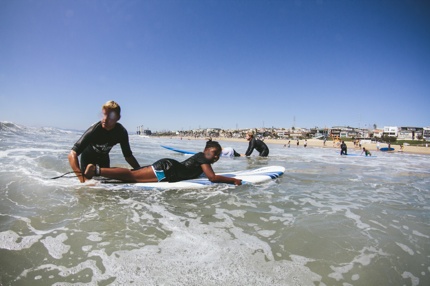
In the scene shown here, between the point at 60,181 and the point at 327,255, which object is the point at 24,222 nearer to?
the point at 60,181

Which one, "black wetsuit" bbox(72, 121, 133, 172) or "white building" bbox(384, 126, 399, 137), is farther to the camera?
"white building" bbox(384, 126, 399, 137)

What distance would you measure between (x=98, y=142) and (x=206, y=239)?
10.9ft

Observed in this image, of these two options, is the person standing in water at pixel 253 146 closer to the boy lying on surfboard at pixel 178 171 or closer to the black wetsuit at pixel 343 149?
the boy lying on surfboard at pixel 178 171

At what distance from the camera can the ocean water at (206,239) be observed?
2148mm

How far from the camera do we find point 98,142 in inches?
192

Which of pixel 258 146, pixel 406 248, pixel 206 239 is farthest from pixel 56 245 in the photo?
pixel 258 146

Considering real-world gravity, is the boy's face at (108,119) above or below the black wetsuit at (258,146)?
above

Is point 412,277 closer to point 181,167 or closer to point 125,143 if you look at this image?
point 181,167

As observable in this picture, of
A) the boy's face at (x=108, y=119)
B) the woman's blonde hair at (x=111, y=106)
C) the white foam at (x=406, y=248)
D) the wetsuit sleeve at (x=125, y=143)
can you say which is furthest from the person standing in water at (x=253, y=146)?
the white foam at (x=406, y=248)

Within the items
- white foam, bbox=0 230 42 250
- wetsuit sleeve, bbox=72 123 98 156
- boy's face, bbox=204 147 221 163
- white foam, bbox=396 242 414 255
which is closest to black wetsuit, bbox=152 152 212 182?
boy's face, bbox=204 147 221 163

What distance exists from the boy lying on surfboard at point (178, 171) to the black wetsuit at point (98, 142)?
1.65ft

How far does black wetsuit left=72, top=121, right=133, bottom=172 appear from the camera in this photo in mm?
4641

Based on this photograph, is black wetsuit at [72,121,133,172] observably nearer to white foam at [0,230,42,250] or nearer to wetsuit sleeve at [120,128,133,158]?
wetsuit sleeve at [120,128,133,158]

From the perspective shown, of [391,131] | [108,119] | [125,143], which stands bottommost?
[125,143]
